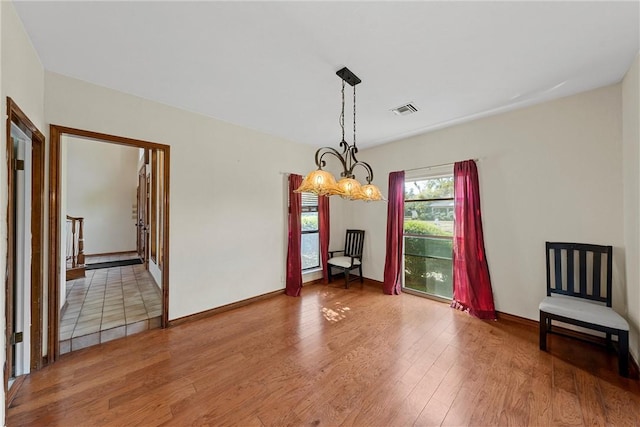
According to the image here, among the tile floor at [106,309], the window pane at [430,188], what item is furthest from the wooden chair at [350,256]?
the tile floor at [106,309]

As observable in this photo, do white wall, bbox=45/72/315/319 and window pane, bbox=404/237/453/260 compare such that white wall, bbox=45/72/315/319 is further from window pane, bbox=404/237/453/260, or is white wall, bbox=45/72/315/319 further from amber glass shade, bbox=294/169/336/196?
window pane, bbox=404/237/453/260

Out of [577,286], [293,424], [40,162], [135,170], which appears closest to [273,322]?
[293,424]

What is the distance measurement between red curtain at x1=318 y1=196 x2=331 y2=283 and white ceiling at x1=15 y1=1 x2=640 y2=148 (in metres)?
2.04

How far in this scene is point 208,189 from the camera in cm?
323

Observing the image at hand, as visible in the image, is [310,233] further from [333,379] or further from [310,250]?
[333,379]

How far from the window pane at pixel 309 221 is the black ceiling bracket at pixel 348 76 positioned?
2.63 m

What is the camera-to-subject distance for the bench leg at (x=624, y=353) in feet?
6.45

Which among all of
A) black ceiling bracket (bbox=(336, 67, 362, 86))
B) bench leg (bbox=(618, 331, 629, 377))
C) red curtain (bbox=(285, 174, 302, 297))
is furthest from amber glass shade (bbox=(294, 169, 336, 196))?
bench leg (bbox=(618, 331, 629, 377))

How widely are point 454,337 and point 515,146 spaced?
8.01 feet

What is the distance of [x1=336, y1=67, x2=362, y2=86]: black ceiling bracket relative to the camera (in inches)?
85.0

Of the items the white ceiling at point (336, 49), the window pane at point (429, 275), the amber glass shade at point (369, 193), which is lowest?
the window pane at point (429, 275)

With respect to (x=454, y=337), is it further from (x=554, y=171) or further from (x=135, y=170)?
(x=135, y=170)

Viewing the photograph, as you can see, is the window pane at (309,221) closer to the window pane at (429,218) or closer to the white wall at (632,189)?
the window pane at (429,218)

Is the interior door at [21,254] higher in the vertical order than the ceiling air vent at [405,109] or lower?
lower
